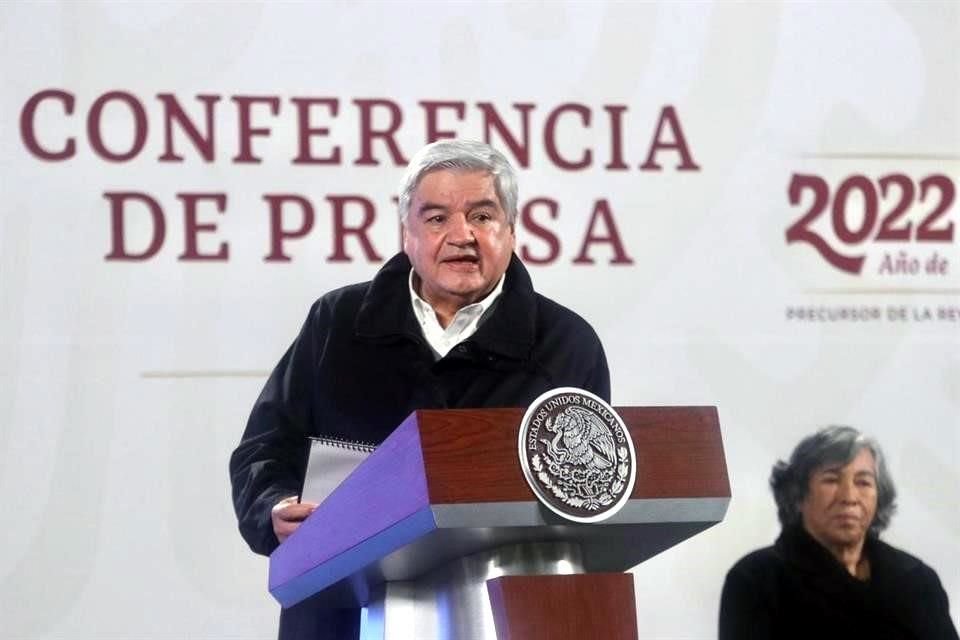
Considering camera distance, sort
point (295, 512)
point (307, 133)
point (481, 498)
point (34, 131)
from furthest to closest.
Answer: point (307, 133) < point (34, 131) < point (295, 512) < point (481, 498)

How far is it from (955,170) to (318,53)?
1.23 metres

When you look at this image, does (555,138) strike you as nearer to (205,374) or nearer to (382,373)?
(205,374)

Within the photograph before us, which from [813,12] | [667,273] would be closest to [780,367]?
[667,273]

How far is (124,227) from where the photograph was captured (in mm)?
2621

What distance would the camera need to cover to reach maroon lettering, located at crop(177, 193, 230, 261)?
2.66 m

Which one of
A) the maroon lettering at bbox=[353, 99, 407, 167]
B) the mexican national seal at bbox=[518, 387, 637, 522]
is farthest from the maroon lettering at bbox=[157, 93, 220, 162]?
the mexican national seal at bbox=[518, 387, 637, 522]

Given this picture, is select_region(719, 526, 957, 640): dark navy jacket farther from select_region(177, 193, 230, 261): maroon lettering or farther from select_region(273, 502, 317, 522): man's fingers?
select_region(273, 502, 317, 522): man's fingers

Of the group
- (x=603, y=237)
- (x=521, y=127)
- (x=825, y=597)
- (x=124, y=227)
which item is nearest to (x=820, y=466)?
(x=825, y=597)

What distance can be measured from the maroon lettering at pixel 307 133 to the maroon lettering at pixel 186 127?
15 cm

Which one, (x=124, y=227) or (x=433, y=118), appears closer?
(x=124, y=227)

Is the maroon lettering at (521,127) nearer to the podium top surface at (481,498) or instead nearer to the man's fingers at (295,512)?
the man's fingers at (295,512)

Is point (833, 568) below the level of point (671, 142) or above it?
below

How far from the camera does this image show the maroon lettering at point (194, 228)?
2.66m

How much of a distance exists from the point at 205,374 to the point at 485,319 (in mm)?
1180
